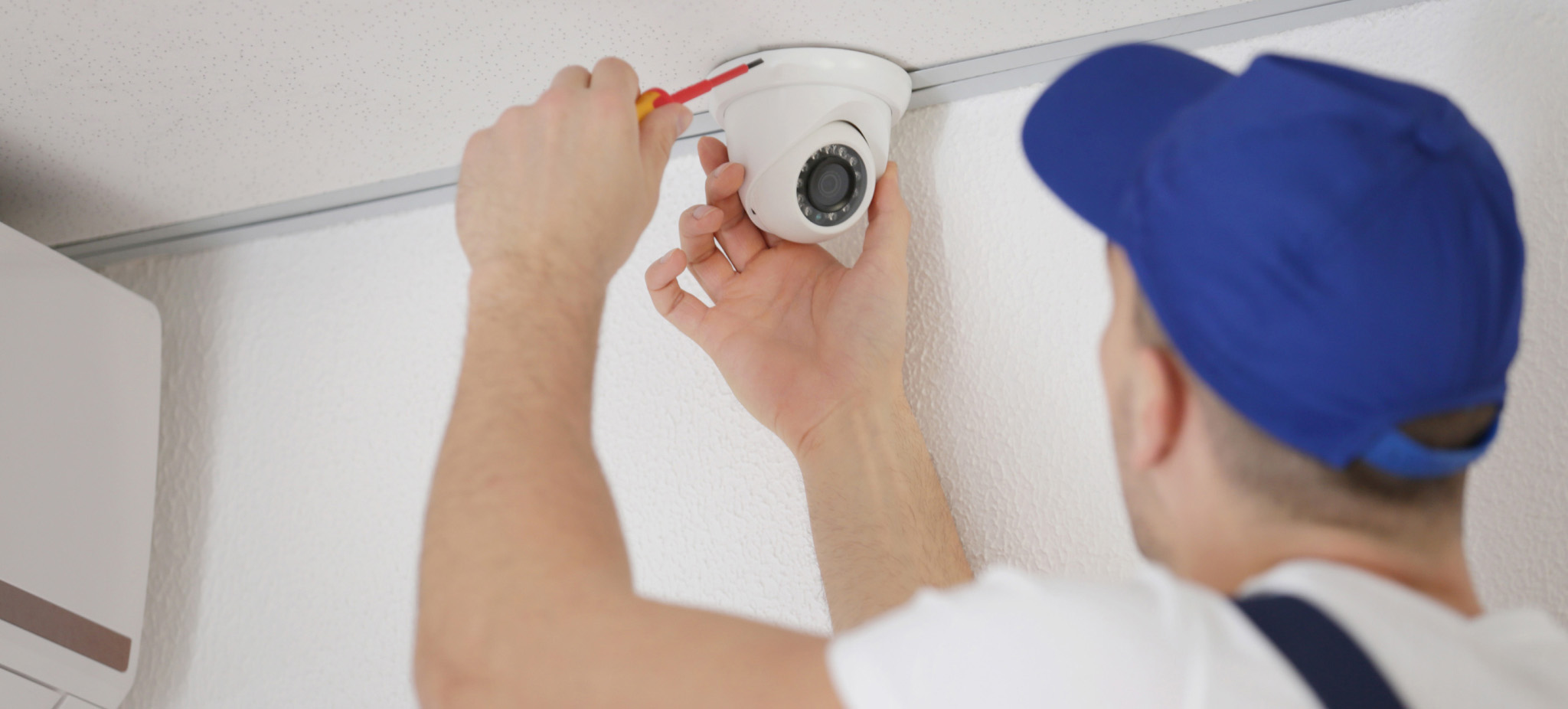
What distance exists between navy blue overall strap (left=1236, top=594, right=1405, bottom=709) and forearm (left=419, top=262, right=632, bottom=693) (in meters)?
0.31

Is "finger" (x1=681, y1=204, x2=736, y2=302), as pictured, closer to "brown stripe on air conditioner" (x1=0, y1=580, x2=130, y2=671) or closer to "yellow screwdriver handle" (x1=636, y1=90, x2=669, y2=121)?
"yellow screwdriver handle" (x1=636, y1=90, x2=669, y2=121)

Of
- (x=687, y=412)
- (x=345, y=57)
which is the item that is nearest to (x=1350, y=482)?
(x=687, y=412)

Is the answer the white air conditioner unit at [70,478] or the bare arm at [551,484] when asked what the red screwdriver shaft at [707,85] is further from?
the white air conditioner unit at [70,478]

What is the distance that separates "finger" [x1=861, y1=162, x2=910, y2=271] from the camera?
2.86 feet

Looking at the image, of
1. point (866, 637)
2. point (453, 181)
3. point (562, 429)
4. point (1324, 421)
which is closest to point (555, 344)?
point (562, 429)

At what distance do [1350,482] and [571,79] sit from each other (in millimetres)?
547

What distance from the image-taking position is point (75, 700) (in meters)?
0.99

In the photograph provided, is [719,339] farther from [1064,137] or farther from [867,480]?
[1064,137]

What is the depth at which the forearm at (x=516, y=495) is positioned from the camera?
50 centimetres

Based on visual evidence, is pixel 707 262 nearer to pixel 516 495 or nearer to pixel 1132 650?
pixel 516 495

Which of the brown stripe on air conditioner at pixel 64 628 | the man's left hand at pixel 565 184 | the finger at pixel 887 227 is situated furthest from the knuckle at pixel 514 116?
the brown stripe on air conditioner at pixel 64 628

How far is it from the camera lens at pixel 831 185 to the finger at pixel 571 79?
0.65 ft

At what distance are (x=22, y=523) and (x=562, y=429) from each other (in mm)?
710

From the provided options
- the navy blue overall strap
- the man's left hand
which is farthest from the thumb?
the navy blue overall strap
